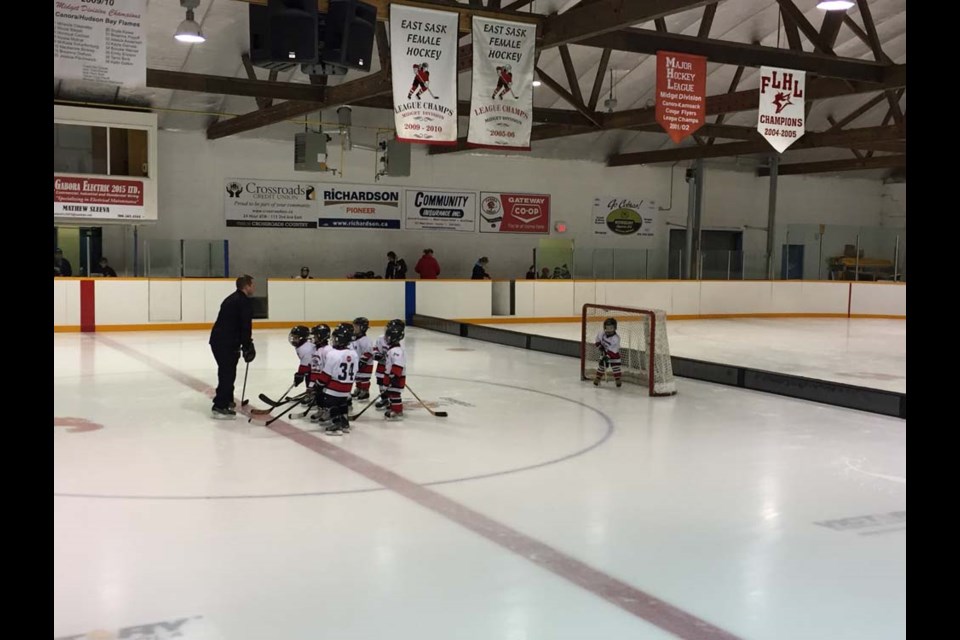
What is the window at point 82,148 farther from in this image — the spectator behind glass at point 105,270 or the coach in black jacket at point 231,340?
the coach in black jacket at point 231,340

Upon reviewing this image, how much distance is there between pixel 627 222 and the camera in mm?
25984

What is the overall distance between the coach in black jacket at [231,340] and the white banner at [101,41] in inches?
91.0

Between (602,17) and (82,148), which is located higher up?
(602,17)

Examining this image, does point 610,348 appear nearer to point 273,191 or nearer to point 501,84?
point 501,84

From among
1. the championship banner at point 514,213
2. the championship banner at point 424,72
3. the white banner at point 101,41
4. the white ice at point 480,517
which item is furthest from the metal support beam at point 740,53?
the championship banner at point 514,213

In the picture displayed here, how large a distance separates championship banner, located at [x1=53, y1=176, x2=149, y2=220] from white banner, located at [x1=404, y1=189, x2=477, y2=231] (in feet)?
21.5

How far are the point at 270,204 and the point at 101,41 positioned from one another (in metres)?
12.8

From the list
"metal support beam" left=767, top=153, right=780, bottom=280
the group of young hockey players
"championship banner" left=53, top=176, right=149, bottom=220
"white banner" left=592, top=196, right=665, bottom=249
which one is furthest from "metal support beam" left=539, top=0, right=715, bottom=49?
"metal support beam" left=767, top=153, right=780, bottom=280

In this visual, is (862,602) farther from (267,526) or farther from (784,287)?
(784,287)

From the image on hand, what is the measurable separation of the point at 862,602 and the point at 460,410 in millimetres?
5611

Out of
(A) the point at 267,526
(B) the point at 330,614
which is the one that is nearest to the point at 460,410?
(A) the point at 267,526

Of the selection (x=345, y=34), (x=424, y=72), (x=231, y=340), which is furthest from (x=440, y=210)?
(x=231, y=340)

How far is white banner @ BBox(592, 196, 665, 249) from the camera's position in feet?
83.9

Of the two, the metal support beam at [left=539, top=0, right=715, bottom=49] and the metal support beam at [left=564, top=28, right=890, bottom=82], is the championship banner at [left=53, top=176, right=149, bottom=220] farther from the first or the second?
the metal support beam at [left=539, top=0, right=715, bottom=49]
